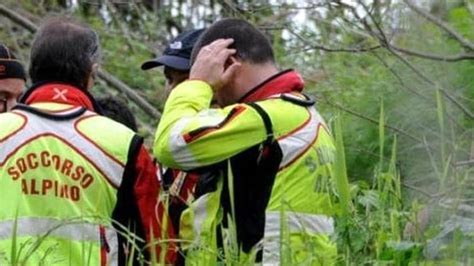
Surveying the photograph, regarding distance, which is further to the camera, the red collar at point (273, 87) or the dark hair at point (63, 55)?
the dark hair at point (63, 55)

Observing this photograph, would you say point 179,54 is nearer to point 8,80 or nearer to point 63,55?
point 63,55

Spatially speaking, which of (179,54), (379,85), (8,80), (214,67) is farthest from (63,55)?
(379,85)

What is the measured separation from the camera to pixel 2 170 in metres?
4.35

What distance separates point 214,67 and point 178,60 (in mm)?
775

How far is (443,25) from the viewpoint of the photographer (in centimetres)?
600

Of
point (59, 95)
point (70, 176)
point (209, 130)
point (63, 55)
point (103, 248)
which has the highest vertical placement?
point (63, 55)

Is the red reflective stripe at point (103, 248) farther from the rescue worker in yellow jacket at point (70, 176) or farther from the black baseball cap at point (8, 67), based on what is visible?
the black baseball cap at point (8, 67)

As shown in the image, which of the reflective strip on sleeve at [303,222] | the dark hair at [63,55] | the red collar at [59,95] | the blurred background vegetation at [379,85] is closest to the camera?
the blurred background vegetation at [379,85]

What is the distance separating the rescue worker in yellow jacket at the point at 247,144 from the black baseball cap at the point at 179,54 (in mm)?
688

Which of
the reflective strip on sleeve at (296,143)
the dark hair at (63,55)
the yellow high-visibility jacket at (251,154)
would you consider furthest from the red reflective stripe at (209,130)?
the dark hair at (63,55)

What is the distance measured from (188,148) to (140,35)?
7665 mm

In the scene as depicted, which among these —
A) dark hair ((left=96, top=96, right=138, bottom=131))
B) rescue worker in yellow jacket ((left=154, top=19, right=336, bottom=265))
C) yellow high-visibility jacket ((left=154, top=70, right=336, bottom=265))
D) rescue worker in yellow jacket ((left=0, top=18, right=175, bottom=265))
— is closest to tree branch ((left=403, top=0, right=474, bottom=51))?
dark hair ((left=96, top=96, right=138, bottom=131))

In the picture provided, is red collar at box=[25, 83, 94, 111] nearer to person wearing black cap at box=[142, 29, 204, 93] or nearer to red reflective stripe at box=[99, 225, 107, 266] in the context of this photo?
red reflective stripe at box=[99, 225, 107, 266]

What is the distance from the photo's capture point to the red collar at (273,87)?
4.39 metres
